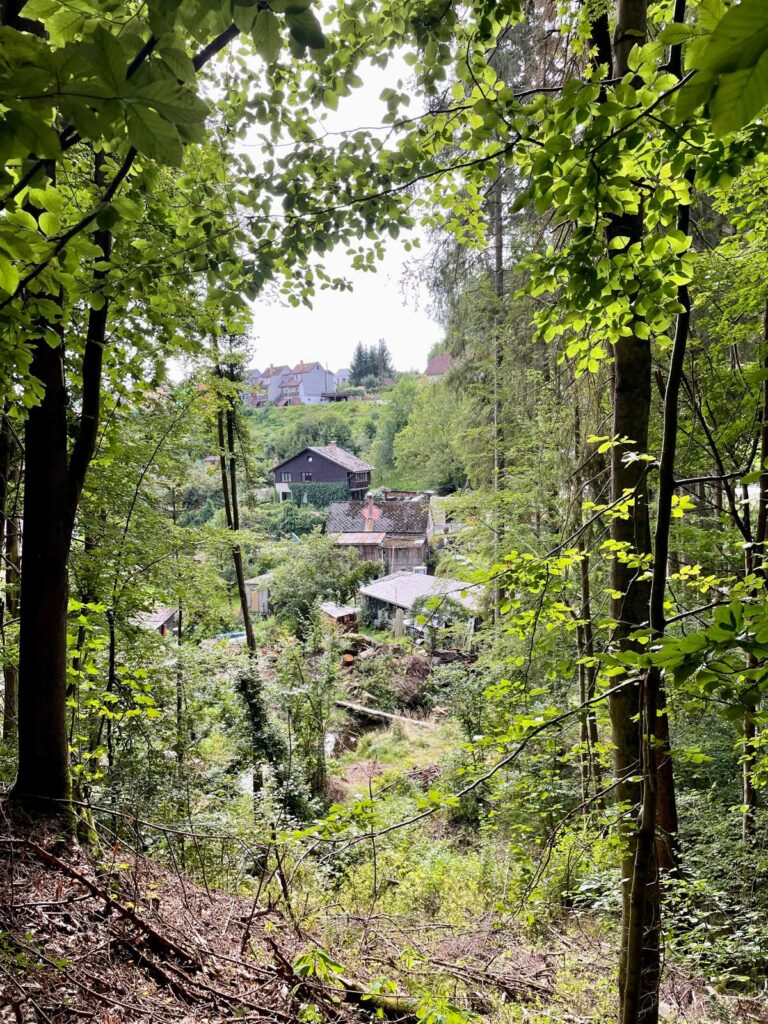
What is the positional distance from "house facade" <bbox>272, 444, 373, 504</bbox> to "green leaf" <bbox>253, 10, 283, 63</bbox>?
37.9 metres

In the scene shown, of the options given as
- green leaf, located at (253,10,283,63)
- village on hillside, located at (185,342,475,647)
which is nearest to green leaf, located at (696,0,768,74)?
green leaf, located at (253,10,283,63)

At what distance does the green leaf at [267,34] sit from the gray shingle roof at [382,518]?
28.1 m

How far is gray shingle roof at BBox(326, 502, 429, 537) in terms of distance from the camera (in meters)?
31.0

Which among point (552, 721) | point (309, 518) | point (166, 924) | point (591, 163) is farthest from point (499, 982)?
point (309, 518)

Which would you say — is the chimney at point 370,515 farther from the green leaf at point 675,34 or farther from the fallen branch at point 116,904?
the green leaf at point 675,34

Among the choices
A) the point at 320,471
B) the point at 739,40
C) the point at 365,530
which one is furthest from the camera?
the point at 320,471

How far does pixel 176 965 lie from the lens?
2.24 metres

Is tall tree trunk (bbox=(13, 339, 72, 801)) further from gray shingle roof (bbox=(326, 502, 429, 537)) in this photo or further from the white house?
the white house

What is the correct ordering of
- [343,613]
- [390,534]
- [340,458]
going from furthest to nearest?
[340,458], [390,534], [343,613]

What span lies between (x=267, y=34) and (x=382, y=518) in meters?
31.5

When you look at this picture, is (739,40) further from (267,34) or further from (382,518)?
(382,518)

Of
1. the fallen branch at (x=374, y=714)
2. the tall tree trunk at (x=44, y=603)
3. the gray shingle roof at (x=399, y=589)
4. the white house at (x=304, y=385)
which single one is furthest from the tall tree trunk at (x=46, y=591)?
the white house at (x=304, y=385)

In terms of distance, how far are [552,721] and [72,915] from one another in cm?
210

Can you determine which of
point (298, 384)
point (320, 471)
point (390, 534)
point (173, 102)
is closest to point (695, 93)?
point (173, 102)
